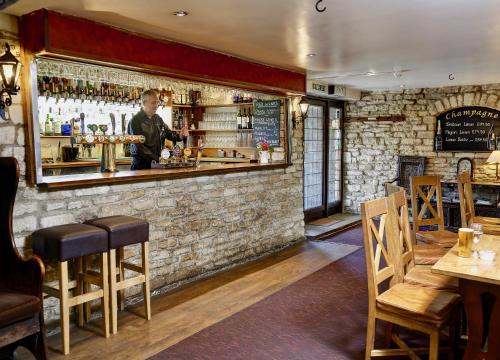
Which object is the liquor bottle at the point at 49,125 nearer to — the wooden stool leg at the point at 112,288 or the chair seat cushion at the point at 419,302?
the wooden stool leg at the point at 112,288

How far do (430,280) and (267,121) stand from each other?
12.7 ft

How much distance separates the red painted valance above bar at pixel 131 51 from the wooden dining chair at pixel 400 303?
2337mm

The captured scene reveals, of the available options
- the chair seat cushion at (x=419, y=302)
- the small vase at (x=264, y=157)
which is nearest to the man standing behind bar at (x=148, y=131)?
the small vase at (x=264, y=157)

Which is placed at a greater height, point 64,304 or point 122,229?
point 122,229

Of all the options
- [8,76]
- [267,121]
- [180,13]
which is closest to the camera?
[8,76]

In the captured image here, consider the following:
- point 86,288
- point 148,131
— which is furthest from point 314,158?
point 86,288

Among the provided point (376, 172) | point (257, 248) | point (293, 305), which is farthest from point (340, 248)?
point (376, 172)

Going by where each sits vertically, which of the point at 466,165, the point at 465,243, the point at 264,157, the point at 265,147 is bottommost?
the point at 465,243

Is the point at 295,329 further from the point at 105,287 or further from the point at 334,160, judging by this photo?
the point at 334,160

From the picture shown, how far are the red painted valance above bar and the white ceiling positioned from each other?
0.31 feet

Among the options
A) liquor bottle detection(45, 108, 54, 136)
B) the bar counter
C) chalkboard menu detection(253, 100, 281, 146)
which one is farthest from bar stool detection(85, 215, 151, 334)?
liquor bottle detection(45, 108, 54, 136)

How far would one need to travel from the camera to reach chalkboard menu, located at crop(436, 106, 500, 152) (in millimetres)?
7272

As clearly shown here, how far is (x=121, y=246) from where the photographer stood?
345 centimetres

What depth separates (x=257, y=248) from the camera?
5633 mm
